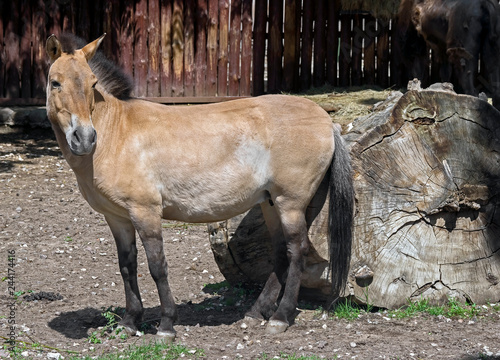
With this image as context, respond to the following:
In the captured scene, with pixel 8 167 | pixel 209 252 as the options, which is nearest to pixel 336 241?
pixel 209 252

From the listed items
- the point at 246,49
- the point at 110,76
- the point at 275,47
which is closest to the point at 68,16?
the point at 246,49

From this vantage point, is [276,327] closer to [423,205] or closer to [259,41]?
[423,205]

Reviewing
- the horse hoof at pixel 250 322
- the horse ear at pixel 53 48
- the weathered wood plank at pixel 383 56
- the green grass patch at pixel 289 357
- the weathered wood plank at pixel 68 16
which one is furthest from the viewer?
the weathered wood plank at pixel 383 56

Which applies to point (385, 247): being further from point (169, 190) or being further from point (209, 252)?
point (209, 252)

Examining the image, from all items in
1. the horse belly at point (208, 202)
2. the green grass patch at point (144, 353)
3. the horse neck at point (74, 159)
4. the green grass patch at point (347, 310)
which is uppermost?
the horse neck at point (74, 159)

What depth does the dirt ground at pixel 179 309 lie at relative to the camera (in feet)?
15.4

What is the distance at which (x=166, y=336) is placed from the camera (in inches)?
190

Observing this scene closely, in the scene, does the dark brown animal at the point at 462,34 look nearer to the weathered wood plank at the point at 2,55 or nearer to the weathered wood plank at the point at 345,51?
the weathered wood plank at the point at 345,51

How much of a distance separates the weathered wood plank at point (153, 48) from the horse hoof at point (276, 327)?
7971mm

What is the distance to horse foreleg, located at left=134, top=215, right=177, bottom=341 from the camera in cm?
480

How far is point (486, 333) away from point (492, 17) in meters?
6.72

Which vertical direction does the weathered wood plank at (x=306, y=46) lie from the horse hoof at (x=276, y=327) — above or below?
above

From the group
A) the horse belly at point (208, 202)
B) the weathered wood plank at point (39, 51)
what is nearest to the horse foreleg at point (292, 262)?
the horse belly at point (208, 202)

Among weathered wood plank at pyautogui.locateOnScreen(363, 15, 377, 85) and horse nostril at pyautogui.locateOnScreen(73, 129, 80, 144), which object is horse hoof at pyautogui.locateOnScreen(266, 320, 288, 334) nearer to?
horse nostril at pyautogui.locateOnScreen(73, 129, 80, 144)
